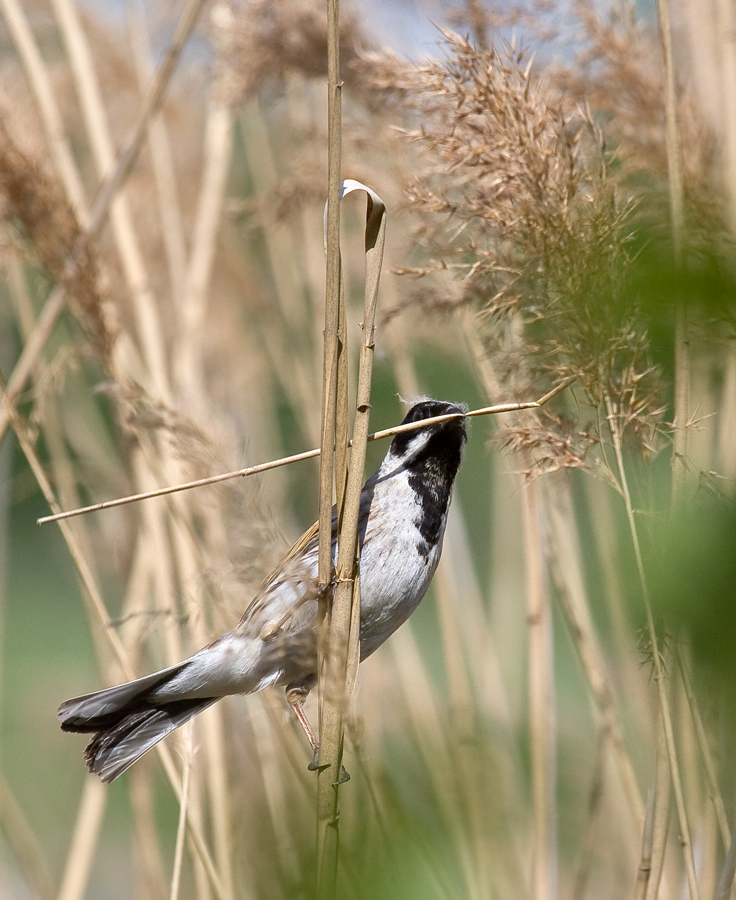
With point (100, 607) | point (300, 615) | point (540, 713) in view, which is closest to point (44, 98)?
point (100, 607)

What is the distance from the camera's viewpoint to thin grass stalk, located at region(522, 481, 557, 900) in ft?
6.24

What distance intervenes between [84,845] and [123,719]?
0.73 m

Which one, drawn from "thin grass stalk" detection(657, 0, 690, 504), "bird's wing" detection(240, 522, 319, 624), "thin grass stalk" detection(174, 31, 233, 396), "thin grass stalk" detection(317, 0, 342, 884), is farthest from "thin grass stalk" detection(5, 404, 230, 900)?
"thin grass stalk" detection(657, 0, 690, 504)

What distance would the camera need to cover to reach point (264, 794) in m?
1.92

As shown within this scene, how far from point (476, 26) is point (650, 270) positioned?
6.00ft

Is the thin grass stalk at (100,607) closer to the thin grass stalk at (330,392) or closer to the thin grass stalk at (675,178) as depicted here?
the thin grass stalk at (330,392)

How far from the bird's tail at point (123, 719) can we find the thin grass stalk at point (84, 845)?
0.53m

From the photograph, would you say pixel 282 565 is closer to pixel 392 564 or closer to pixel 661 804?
pixel 392 564

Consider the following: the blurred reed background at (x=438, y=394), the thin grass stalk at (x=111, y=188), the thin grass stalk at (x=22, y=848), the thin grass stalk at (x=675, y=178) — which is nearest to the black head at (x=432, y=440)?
the blurred reed background at (x=438, y=394)

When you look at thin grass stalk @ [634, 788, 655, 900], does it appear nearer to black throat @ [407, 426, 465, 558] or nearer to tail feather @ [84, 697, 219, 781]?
black throat @ [407, 426, 465, 558]

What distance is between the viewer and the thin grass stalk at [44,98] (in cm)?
213

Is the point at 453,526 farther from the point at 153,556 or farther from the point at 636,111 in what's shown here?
the point at 636,111

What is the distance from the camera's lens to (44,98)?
2.21 m

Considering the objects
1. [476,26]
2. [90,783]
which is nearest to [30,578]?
[90,783]
